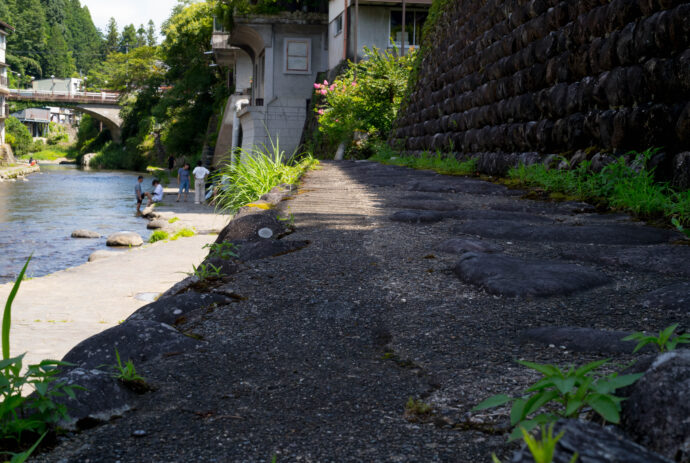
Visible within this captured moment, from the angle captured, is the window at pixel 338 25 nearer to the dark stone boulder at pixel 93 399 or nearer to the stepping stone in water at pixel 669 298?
the stepping stone in water at pixel 669 298

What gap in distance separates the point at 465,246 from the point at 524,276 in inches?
28.5

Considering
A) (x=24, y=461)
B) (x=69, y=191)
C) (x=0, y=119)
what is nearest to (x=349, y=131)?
(x=24, y=461)

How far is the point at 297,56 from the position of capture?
80.4ft

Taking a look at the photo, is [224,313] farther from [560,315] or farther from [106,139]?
[106,139]

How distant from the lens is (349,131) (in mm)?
16531

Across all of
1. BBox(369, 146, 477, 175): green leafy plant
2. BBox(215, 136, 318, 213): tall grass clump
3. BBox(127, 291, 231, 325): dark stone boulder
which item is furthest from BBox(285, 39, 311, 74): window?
BBox(127, 291, 231, 325): dark stone boulder

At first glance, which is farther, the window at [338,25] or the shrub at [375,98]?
the window at [338,25]

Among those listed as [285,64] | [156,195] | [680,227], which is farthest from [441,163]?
[285,64]

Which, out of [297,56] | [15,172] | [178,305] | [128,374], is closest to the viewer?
[128,374]

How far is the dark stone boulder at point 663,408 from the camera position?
3.23 feet

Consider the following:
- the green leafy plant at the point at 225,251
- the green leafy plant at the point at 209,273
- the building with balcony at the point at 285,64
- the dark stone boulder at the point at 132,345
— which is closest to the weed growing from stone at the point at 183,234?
the building with balcony at the point at 285,64

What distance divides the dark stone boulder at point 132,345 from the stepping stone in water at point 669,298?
1429 mm

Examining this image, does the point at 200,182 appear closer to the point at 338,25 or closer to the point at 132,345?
the point at 338,25

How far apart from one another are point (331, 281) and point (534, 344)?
1.01 metres
